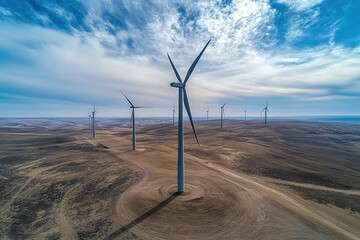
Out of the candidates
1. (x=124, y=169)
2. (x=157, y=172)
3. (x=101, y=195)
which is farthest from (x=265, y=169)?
(x=101, y=195)

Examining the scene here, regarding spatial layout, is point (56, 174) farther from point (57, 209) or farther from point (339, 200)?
point (339, 200)

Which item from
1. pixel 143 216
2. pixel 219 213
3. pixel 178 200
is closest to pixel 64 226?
pixel 143 216

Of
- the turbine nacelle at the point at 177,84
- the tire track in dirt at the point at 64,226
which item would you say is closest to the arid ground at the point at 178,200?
the tire track in dirt at the point at 64,226

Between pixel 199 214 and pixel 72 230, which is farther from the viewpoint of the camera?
pixel 199 214

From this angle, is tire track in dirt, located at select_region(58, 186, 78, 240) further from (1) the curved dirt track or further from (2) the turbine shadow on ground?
(1) the curved dirt track

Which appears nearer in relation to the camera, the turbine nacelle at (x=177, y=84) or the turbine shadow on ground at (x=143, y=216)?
the turbine shadow on ground at (x=143, y=216)

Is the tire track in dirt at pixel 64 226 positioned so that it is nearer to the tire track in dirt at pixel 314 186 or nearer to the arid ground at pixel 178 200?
the arid ground at pixel 178 200

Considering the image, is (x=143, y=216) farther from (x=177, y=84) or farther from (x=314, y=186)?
(x=314, y=186)

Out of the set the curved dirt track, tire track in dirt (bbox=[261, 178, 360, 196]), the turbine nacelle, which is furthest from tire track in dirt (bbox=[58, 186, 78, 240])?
tire track in dirt (bbox=[261, 178, 360, 196])
